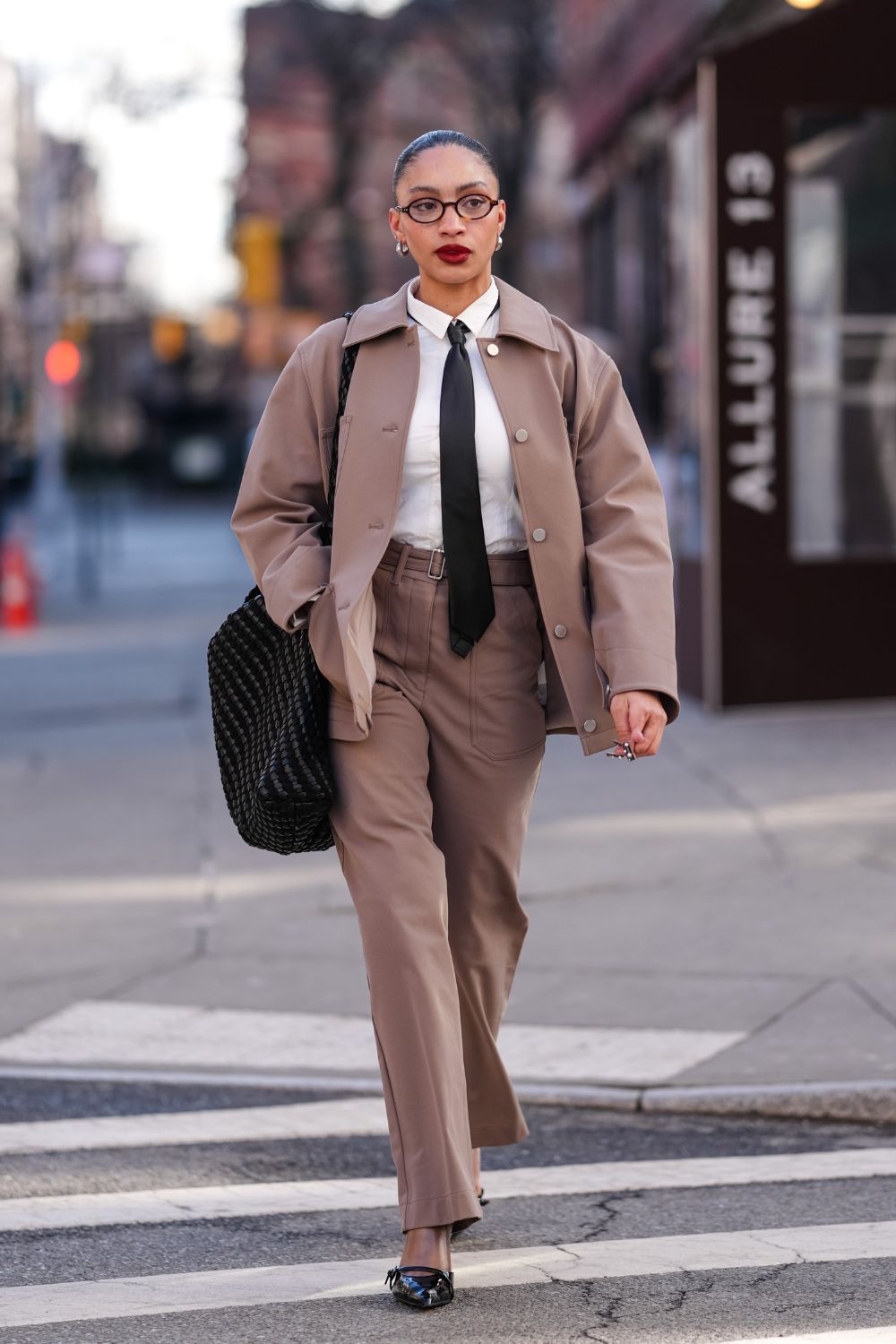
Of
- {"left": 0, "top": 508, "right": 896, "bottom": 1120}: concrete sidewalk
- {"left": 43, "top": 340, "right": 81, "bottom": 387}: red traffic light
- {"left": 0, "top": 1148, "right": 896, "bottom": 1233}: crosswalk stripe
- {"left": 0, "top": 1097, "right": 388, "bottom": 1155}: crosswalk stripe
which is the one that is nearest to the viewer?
{"left": 0, "top": 1148, "right": 896, "bottom": 1233}: crosswalk stripe

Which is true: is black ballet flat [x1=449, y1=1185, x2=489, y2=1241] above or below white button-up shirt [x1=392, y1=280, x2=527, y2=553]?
below

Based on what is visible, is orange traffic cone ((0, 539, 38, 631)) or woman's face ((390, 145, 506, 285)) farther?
orange traffic cone ((0, 539, 38, 631))

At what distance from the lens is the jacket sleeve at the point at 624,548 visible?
13.5ft


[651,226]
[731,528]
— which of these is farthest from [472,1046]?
[651,226]

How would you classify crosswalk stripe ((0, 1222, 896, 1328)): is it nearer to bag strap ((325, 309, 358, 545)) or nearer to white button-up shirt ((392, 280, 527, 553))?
white button-up shirt ((392, 280, 527, 553))

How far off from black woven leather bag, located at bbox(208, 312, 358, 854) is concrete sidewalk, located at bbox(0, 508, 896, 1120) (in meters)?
1.77

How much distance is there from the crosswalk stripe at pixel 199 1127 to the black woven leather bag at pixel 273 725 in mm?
1309

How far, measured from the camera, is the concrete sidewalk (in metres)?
6.09

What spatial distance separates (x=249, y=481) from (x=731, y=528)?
8241 mm

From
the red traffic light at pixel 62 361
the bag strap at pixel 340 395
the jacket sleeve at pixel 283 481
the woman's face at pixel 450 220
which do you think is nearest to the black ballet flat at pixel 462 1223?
the jacket sleeve at pixel 283 481

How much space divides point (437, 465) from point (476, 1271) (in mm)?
1560

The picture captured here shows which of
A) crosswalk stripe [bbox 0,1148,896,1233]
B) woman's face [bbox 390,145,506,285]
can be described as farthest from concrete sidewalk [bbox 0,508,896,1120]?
woman's face [bbox 390,145,506,285]

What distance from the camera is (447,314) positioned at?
4.28m

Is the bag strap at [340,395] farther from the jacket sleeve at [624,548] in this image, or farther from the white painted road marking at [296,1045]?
the white painted road marking at [296,1045]
